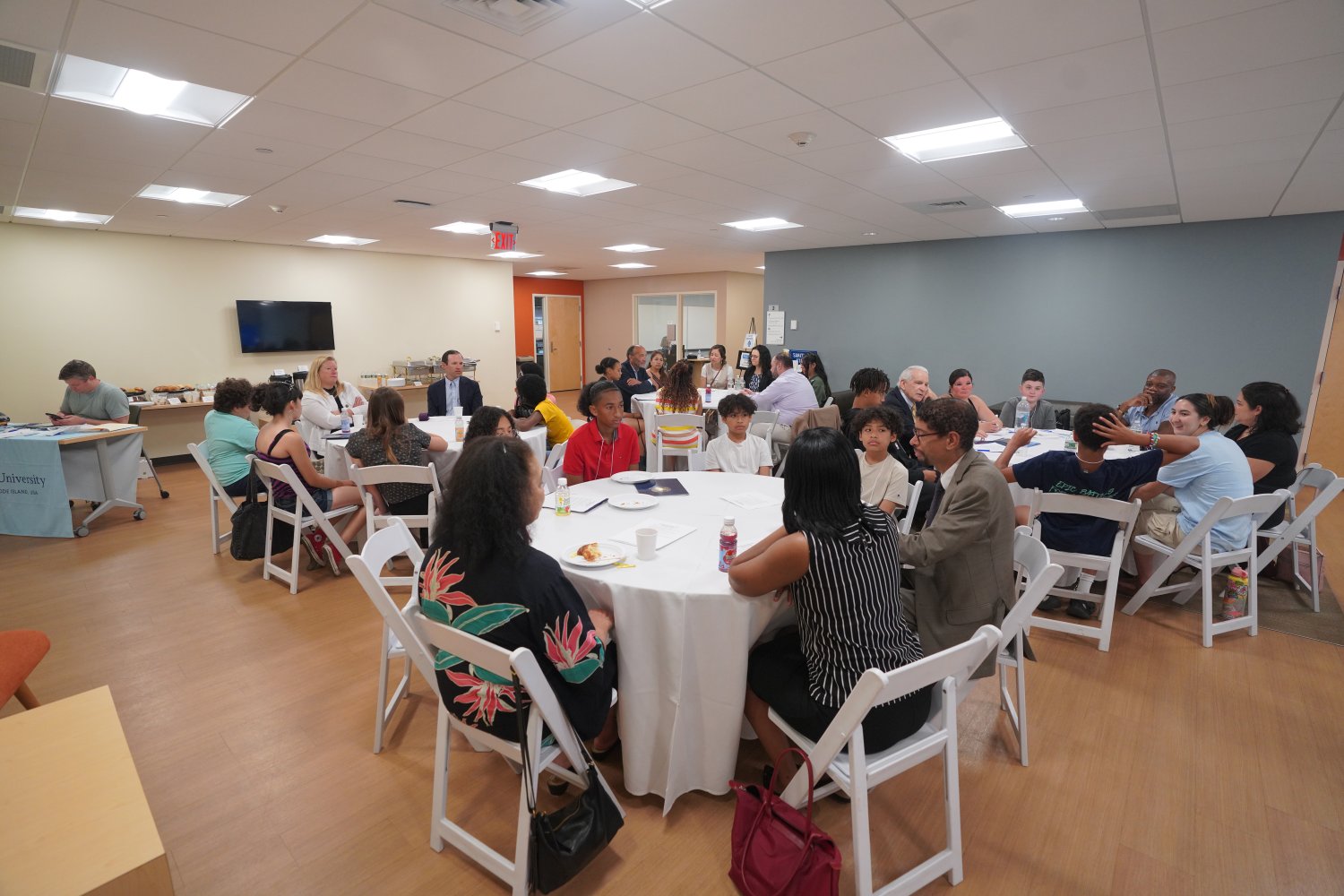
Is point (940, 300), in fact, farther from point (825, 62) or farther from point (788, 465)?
point (788, 465)

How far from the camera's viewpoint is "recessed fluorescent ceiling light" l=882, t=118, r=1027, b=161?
3592mm

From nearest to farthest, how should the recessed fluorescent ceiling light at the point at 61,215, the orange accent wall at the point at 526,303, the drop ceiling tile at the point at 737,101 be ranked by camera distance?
the drop ceiling tile at the point at 737,101
the recessed fluorescent ceiling light at the point at 61,215
the orange accent wall at the point at 526,303

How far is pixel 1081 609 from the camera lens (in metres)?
3.55

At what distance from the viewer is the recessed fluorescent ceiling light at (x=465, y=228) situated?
6.86 m

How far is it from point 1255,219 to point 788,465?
729 centimetres

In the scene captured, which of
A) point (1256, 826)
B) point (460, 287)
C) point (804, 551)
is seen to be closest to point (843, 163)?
point (804, 551)

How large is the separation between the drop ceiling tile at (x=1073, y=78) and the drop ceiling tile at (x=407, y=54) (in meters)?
2.21

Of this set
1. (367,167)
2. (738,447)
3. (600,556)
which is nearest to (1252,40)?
(738,447)

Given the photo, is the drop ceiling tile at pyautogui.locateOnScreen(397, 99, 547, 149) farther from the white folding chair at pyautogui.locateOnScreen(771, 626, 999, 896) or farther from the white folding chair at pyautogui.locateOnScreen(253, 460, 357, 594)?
the white folding chair at pyautogui.locateOnScreen(771, 626, 999, 896)

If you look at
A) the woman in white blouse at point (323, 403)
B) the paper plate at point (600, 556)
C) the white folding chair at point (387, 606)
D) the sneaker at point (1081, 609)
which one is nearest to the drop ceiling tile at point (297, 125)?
the woman in white blouse at point (323, 403)

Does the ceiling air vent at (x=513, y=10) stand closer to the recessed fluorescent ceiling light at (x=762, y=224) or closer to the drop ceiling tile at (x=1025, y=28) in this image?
the drop ceiling tile at (x=1025, y=28)

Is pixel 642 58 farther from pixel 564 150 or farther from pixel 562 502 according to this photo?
pixel 562 502

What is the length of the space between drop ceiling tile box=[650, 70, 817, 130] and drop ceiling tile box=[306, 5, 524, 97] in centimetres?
84

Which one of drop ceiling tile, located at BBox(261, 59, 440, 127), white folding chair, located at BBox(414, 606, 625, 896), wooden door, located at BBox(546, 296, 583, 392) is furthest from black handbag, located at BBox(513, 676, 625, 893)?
wooden door, located at BBox(546, 296, 583, 392)
